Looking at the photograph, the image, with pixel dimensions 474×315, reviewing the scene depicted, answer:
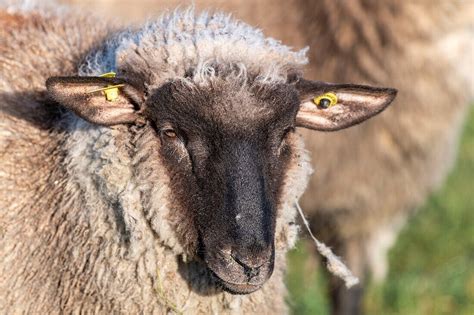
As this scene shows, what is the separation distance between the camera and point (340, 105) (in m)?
3.45

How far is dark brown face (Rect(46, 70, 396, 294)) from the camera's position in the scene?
2893mm

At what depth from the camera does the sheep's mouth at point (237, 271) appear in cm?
288

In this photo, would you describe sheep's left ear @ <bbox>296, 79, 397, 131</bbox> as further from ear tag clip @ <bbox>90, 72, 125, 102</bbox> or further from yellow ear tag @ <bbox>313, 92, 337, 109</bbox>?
ear tag clip @ <bbox>90, 72, 125, 102</bbox>

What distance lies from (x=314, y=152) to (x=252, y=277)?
2.71 metres

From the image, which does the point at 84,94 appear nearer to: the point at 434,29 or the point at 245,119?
the point at 245,119

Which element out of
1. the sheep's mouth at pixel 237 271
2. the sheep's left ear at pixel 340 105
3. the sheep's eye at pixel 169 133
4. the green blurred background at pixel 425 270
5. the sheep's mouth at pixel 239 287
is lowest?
the green blurred background at pixel 425 270

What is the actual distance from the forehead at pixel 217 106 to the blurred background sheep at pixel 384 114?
2.46 m

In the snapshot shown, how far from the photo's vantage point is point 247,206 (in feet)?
9.52

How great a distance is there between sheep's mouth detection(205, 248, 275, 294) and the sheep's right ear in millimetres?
539

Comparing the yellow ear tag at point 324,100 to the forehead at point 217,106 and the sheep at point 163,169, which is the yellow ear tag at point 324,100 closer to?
the sheep at point 163,169

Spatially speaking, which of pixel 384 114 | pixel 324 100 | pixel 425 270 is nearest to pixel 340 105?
pixel 324 100

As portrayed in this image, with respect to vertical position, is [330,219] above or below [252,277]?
below

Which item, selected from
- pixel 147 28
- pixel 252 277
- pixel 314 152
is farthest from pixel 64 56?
pixel 314 152

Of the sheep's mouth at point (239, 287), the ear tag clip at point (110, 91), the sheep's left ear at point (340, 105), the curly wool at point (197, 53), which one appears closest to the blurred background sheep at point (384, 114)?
the sheep's left ear at point (340, 105)
